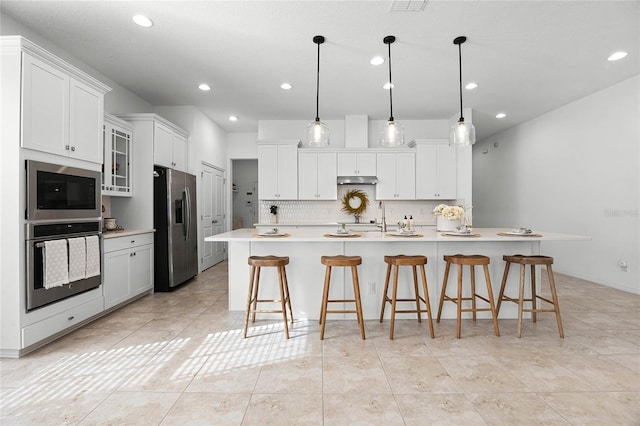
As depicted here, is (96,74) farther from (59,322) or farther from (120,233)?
(59,322)

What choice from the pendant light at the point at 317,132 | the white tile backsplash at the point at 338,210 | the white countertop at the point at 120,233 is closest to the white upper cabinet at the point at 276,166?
the white tile backsplash at the point at 338,210

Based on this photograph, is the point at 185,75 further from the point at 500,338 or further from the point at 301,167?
the point at 500,338

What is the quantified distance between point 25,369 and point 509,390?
3.18m

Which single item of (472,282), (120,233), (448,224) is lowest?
(472,282)

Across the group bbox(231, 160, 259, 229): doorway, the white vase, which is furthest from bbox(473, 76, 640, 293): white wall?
bbox(231, 160, 259, 229): doorway

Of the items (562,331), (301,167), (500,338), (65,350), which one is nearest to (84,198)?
(65,350)

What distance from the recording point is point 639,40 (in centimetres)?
326

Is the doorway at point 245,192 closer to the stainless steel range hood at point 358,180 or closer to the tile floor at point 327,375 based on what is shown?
the stainless steel range hood at point 358,180

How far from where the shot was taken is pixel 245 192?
890 cm

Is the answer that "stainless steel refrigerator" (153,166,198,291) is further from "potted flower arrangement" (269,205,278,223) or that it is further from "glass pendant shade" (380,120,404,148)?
"glass pendant shade" (380,120,404,148)

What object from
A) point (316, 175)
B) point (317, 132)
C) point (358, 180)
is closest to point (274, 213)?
point (316, 175)

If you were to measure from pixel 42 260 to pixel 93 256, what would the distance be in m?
0.50

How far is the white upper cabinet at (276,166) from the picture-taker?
5.82 metres

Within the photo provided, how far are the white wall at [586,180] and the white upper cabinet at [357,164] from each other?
3.08 m
